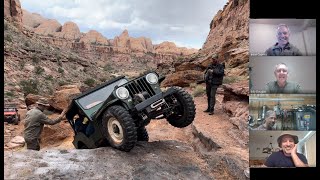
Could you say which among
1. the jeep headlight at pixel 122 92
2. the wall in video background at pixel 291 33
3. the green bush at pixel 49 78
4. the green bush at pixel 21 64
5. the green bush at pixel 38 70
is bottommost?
the jeep headlight at pixel 122 92

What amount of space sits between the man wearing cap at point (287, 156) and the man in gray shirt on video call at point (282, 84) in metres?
0.90

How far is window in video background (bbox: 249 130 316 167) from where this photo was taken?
7.58 meters

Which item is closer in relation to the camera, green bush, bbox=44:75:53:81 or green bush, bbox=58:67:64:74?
green bush, bbox=44:75:53:81

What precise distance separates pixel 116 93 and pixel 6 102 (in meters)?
1.57

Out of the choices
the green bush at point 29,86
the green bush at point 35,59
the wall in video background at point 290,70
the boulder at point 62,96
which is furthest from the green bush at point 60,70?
the wall in video background at point 290,70

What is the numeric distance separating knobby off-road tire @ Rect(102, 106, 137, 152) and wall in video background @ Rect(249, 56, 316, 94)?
349cm

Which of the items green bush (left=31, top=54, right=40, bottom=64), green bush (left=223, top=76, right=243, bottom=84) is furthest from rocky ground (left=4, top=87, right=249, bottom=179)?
green bush (left=223, top=76, right=243, bottom=84)

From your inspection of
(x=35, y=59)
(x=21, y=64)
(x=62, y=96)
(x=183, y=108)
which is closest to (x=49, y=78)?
(x=35, y=59)

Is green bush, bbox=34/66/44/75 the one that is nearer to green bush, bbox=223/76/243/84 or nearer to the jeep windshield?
Result: the jeep windshield

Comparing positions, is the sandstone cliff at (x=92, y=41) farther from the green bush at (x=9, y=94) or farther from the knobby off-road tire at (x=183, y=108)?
the knobby off-road tire at (x=183, y=108)

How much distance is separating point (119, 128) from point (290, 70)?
4.07m

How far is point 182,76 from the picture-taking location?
16.3 m

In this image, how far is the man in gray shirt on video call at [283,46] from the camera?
7.91 meters

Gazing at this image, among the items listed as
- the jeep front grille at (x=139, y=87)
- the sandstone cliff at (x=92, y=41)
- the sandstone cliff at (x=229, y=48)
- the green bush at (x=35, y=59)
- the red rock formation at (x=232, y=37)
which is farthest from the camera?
the red rock formation at (x=232, y=37)
